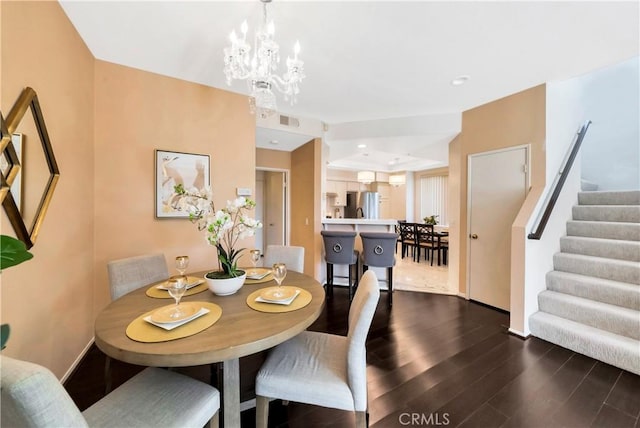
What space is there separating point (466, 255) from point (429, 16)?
2.98 meters

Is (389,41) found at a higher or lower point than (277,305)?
higher

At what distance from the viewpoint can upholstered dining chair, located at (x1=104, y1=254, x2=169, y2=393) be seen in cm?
177

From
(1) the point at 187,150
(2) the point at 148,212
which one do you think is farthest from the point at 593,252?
(2) the point at 148,212

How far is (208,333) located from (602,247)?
3.94 meters

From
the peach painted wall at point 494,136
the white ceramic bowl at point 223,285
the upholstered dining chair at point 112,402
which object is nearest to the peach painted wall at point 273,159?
the peach painted wall at point 494,136

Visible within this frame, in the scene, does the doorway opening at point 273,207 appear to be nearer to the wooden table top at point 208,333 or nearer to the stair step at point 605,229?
the wooden table top at point 208,333

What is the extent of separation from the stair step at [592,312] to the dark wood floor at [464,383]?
37 centimetres

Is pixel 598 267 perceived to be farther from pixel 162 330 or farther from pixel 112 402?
pixel 112 402

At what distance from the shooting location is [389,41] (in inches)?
84.0

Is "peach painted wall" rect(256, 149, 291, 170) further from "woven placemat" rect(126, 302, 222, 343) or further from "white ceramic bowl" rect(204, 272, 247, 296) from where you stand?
"woven placemat" rect(126, 302, 222, 343)

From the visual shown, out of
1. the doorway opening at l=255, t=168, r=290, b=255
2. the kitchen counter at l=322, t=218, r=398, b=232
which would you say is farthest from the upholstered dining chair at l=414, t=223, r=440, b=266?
the doorway opening at l=255, t=168, r=290, b=255

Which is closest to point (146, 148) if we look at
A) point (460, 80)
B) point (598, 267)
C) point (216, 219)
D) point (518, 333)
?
point (216, 219)

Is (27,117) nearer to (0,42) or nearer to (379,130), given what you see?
(0,42)

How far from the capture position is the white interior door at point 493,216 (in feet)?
10.1
